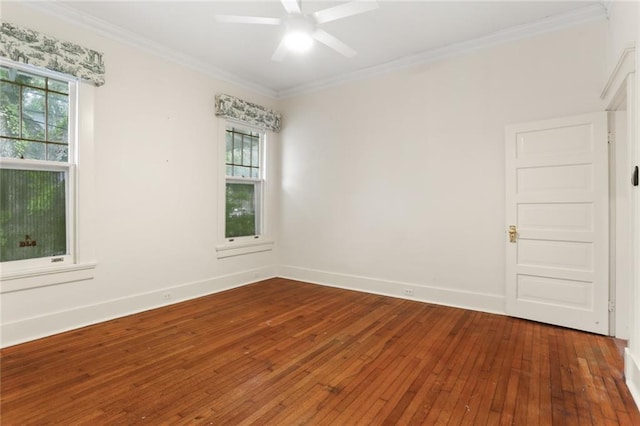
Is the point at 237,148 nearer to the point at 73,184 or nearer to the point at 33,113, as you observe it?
the point at 73,184

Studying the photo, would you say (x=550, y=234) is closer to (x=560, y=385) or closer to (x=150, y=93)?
(x=560, y=385)

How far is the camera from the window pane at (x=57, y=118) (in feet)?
10.0

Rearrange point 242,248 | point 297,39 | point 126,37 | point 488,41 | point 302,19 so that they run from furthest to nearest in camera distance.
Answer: point 242,248 → point 488,41 → point 126,37 → point 297,39 → point 302,19

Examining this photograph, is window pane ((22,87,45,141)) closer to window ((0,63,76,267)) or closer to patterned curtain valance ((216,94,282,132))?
window ((0,63,76,267))

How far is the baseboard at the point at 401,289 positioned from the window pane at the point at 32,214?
3.09 meters

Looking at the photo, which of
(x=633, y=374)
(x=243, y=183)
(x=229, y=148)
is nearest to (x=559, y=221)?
(x=633, y=374)

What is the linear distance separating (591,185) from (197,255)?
4.45 meters

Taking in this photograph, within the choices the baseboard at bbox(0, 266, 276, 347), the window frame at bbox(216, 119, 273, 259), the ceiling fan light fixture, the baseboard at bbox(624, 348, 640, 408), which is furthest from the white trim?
the baseboard at bbox(0, 266, 276, 347)

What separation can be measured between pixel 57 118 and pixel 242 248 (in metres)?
2.66

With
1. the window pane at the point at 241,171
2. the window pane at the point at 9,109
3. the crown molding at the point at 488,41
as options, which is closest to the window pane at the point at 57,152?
the window pane at the point at 9,109

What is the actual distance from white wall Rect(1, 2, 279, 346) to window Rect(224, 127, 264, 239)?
1.02ft

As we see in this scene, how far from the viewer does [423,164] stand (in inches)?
161

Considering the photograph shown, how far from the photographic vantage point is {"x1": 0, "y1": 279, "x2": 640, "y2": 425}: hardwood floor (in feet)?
6.13

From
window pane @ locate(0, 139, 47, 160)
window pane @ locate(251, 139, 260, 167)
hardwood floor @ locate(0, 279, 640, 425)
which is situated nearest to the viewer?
hardwood floor @ locate(0, 279, 640, 425)
